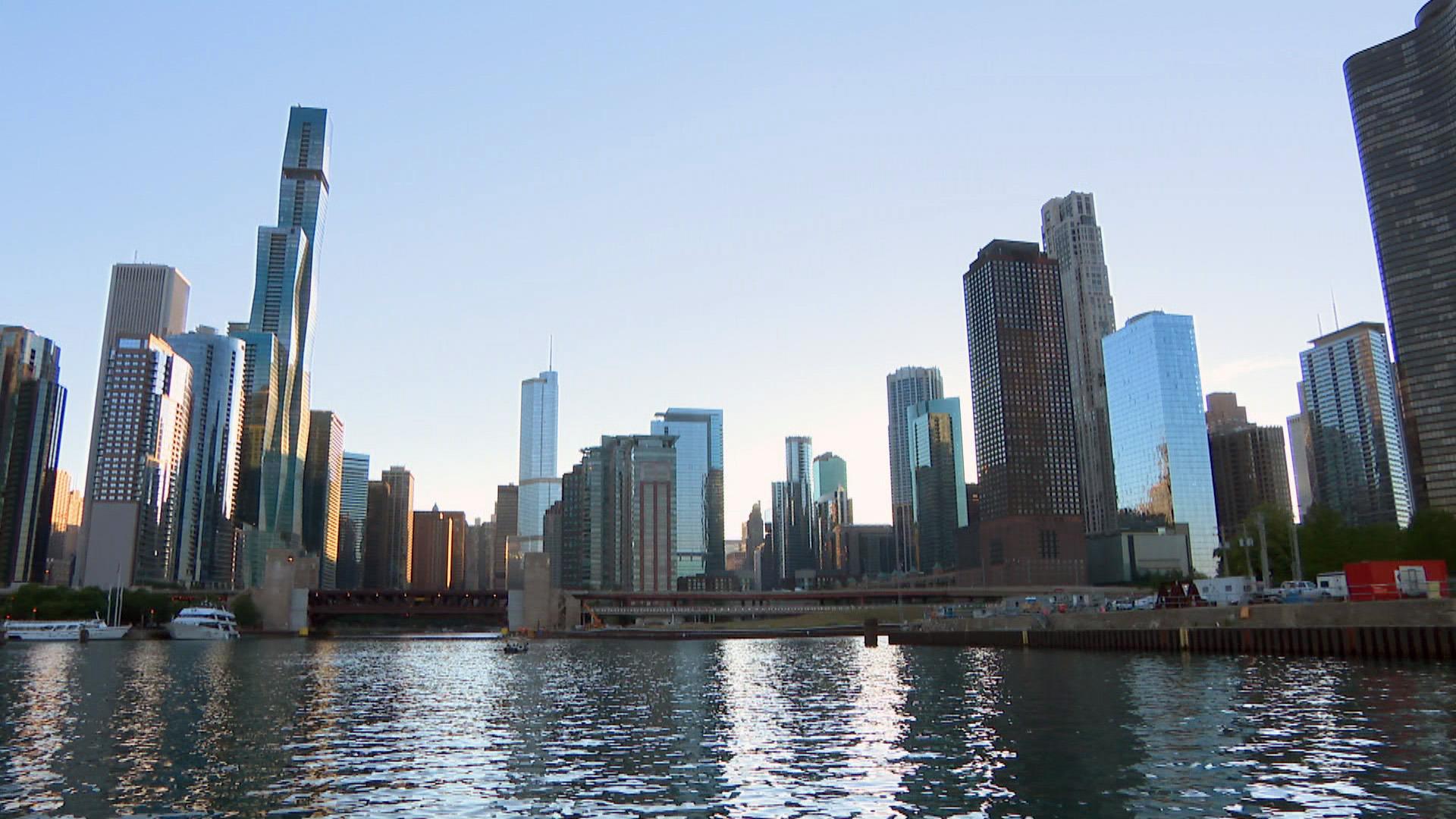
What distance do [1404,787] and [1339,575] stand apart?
267ft

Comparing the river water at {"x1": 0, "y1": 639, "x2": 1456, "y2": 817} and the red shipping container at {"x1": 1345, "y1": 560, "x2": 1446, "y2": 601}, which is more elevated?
the red shipping container at {"x1": 1345, "y1": 560, "x2": 1446, "y2": 601}

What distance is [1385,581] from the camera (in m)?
93.4

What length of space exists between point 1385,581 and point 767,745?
75725 millimetres

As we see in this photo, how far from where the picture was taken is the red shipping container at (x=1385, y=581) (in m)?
91.2

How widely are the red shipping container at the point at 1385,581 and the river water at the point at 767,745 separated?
1643cm

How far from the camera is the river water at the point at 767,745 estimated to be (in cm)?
3075

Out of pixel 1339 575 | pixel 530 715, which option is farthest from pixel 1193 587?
pixel 530 715

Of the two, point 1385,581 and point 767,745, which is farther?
point 1385,581

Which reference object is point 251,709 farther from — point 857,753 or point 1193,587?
point 1193,587

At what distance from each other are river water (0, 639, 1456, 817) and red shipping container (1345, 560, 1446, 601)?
1643 centimetres

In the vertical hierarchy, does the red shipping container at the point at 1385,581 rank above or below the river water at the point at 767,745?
above

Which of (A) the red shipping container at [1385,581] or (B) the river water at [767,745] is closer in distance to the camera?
(B) the river water at [767,745]

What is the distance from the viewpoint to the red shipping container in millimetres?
91188

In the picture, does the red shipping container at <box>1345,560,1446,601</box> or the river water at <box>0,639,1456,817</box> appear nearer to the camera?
the river water at <box>0,639,1456,817</box>
